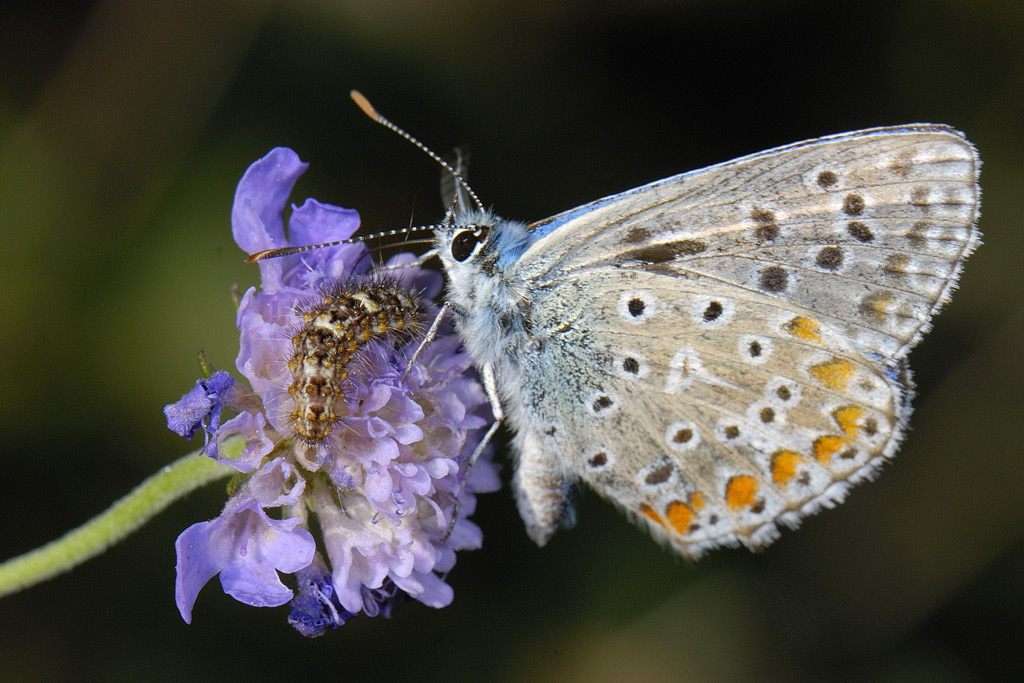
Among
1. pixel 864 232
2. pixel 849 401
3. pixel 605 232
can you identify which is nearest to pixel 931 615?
pixel 849 401

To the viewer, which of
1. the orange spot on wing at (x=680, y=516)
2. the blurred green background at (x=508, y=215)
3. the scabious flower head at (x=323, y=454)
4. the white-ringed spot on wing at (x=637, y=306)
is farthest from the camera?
the blurred green background at (x=508, y=215)

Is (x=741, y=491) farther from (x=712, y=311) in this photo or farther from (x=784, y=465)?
(x=712, y=311)

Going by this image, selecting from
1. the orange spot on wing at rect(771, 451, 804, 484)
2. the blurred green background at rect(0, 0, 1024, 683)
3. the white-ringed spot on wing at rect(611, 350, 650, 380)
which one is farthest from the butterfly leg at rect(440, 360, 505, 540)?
the orange spot on wing at rect(771, 451, 804, 484)

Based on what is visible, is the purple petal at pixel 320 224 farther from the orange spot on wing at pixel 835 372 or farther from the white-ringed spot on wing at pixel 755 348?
the orange spot on wing at pixel 835 372

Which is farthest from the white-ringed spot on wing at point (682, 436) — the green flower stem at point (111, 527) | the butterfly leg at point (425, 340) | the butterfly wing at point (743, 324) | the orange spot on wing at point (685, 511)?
the green flower stem at point (111, 527)

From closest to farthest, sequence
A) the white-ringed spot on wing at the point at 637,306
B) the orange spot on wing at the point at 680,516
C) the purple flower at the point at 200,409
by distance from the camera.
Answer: the purple flower at the point at 200,409 < the white-ringed spot on wing at the point at 637,306 < the orange spot on wing at the point at 680,516

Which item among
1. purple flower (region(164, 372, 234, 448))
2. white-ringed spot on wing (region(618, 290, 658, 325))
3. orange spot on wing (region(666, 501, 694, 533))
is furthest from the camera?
orange spot on wing (region(666, 501, 694, 533))

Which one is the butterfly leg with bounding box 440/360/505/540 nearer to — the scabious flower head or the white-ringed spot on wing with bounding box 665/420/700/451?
the scabious flower head

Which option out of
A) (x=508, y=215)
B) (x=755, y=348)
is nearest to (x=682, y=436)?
(x=755, y=348)
